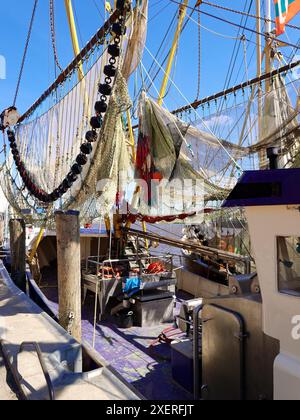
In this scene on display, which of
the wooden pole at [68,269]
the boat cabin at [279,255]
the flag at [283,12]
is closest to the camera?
the boat cabin at [279,255]

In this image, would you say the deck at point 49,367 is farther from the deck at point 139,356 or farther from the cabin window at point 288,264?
the cabin window at point 288,264

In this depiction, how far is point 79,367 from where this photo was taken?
4109 millimetres

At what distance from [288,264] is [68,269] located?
10.6 feet

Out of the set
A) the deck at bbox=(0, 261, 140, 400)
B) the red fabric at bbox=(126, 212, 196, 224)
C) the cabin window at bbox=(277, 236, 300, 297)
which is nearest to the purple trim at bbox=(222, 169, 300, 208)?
the cabin window at bbox=(277, 236, 300, 297)

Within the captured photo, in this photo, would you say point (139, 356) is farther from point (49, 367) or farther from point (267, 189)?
point (267, 189)

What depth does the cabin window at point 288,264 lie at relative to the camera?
330 centimetres

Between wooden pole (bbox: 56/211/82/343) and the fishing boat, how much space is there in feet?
0.07

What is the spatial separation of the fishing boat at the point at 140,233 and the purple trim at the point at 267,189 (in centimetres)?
1

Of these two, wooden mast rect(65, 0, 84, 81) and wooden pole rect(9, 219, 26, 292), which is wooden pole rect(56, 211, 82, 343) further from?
wooden mast rect(65, 0, 84, 81)

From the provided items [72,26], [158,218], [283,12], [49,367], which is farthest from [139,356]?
[72,26]

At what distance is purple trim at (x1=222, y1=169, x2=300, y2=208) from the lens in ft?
10.6

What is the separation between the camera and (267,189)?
345 centimetres

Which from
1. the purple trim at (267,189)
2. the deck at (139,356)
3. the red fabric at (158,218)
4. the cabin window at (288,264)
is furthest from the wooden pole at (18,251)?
the cabin window at (288,264)
